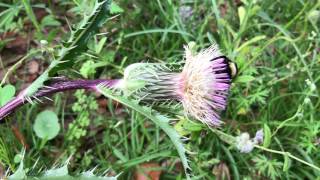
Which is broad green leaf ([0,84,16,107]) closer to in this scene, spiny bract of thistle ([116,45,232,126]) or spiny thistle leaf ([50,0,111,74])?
spiny thistle leaf ([50,0,111,74])

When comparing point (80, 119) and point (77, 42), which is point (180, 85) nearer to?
point (77, 42)

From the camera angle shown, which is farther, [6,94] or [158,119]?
[6,94]

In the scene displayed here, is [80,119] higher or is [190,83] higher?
[190,83]

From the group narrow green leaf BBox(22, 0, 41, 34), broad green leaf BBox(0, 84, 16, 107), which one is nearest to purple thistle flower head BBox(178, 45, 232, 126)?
broad green leaf BBox(0, 84, 16, 107)

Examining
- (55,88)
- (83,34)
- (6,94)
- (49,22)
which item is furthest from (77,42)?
(49,22)

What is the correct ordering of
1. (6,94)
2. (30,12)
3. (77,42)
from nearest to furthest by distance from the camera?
1. (77,42)
2. (6,94)
3. (30,12)

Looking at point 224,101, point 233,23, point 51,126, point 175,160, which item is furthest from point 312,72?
point 51,126
